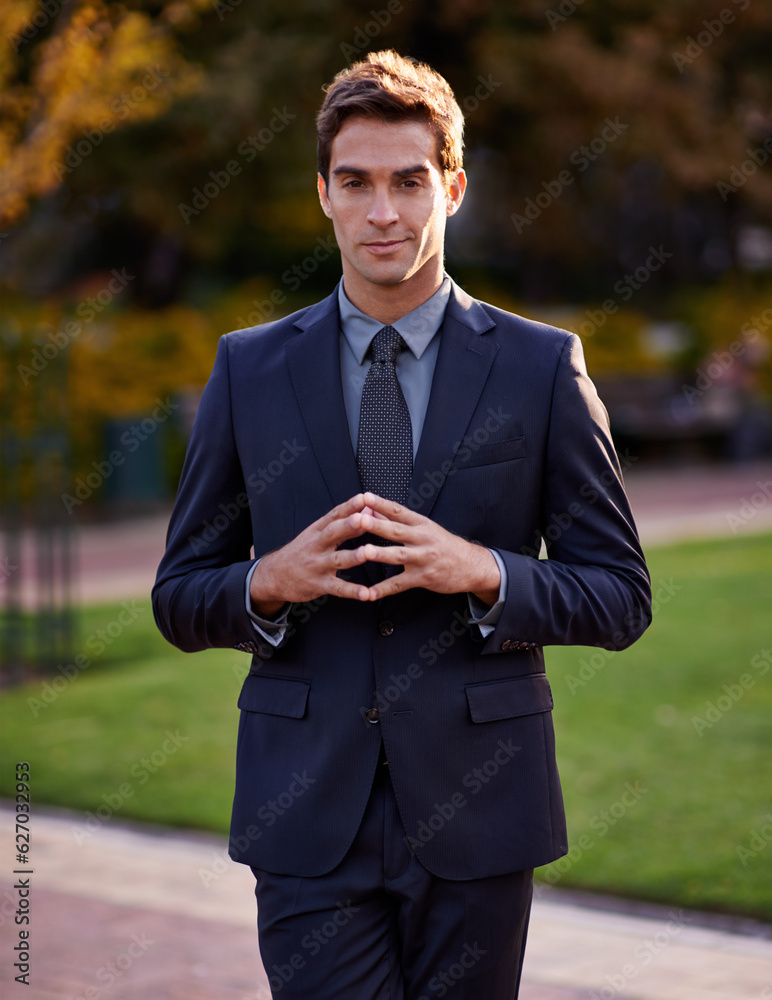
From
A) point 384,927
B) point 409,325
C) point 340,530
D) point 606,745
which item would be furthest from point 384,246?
point 606,745

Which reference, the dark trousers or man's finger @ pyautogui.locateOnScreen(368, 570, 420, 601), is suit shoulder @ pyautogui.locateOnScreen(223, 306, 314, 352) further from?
the dark trousers

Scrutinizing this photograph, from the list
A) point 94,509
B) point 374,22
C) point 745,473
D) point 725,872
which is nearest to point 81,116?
point 725,872

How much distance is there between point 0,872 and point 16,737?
2091mm

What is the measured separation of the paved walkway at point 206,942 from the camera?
13.4ft

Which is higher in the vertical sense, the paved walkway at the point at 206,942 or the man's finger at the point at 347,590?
the man's finger at the point at 347,590

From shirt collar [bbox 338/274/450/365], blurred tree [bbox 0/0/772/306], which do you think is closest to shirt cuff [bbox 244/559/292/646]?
shirt collar [bbox 338/274/450/365]

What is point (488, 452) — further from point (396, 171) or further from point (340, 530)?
A: point (396, 171)

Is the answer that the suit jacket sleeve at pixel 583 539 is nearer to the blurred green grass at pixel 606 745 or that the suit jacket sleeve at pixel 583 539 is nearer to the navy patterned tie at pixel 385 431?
the navy patterned tie at pixel 385 431

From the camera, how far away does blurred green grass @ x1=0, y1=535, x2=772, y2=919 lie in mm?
5199

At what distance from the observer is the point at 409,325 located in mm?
2396

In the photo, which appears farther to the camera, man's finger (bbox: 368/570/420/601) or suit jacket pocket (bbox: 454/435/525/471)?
suit jacket pocket (bbox: 454/435/525/471)

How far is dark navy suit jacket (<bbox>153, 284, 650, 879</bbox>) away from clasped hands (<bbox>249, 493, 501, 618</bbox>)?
0.11 metres

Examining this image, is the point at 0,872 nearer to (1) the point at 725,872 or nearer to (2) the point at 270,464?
(1) the point at 725,872

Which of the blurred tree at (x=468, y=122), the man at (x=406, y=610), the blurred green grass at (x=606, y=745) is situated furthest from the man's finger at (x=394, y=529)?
the blurred tree at (x=468, y=122)
